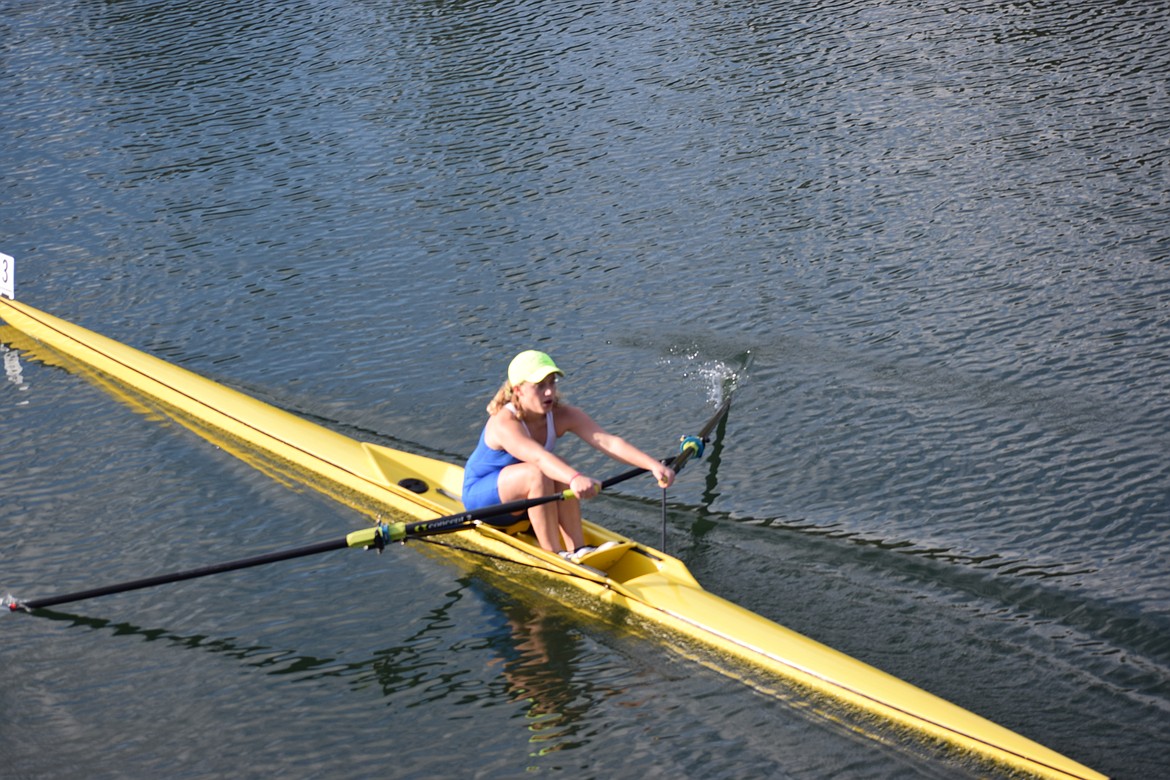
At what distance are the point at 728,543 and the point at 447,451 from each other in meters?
2.61

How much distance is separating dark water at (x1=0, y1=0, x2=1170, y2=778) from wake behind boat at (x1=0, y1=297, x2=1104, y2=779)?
0.20 meters

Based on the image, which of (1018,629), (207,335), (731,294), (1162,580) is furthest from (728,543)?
(207,335)

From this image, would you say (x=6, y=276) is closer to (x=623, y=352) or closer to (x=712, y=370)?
(x=623, y=352)

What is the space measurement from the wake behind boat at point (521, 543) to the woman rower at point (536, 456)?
18 cm

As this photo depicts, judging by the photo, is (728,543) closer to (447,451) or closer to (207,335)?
(447,451)

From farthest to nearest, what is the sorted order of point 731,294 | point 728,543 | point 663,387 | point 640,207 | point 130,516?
1. point 640,207
2. point 731,294
3. point 663,387
4. point 130,516
5. point 728,543

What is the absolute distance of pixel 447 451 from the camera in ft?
31.6

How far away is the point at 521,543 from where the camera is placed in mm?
7500

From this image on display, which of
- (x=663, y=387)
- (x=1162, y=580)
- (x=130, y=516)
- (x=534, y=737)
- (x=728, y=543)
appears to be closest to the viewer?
(x=534, y=737)

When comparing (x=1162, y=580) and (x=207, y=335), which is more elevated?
(x=207, y=335)

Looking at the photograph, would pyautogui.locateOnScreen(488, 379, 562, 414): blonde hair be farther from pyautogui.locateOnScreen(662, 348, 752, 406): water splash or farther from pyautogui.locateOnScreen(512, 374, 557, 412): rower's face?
pyautogui.locateOnScreen(662, 348, 752, 406): water splash

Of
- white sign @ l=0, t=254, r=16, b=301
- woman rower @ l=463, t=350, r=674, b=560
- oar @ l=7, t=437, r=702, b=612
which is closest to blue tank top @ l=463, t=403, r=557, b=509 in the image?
woman rower @ l=463, t=350, r=674, b=560

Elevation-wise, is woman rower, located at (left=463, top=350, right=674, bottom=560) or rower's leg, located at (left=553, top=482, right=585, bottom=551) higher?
woman rower, located at (left=463, top=350, right=674, bottom=560)

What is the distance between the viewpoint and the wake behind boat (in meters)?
6.07
